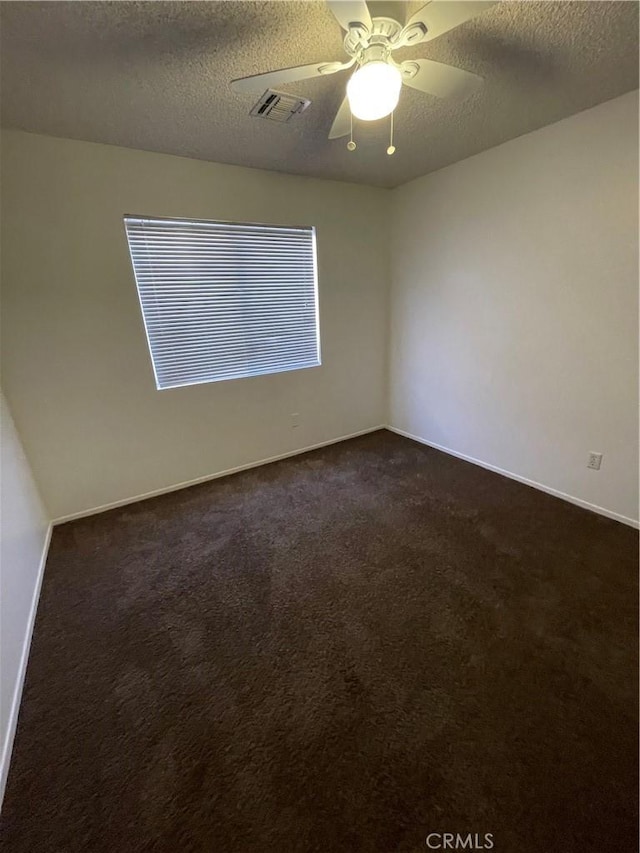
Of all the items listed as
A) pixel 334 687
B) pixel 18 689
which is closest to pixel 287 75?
pixel 334 687

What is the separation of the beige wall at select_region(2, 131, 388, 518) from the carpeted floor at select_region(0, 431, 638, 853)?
597 mm

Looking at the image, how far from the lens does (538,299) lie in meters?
2.52

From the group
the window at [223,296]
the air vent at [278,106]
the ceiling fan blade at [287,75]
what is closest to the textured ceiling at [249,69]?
the air vent at [278,106]

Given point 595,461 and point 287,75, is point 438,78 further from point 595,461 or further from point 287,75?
point 595,461

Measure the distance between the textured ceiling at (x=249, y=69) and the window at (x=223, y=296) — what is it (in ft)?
1.78

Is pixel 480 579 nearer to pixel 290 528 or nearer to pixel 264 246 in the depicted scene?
pixel 290 528

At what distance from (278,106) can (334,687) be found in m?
2.69

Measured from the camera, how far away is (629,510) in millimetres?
2318

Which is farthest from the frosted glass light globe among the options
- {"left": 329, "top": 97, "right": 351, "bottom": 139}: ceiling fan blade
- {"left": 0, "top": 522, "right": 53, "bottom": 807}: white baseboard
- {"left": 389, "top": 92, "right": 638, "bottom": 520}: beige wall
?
{"left": 0, "top": 522, "right": 53, "bottom": 807}: white baseboard

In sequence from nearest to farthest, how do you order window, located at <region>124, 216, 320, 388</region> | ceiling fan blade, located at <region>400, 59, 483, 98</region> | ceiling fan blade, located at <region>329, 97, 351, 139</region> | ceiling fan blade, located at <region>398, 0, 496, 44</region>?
ceiling fan blade, located at <region>398, 0, 496, 44</region> < ceiling fan blade, located at <region>400, 59, 483, 98</region> < ceiling fan blade, located at <region>329, 97, 351, 139</region> < window, located at <region>124, 216, 320, 388</region>

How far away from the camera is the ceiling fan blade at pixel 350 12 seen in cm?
104

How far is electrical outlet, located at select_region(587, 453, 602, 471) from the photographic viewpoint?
2404 millimetres

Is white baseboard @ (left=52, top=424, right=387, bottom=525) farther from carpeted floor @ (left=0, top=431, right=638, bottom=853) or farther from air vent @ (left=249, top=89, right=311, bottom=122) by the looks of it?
air vent @ (left=249, top=89, right=311, bottom=122)

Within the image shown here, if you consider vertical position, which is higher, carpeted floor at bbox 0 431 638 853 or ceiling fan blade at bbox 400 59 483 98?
ceiling fan blade at bbox 400 59 483 98
